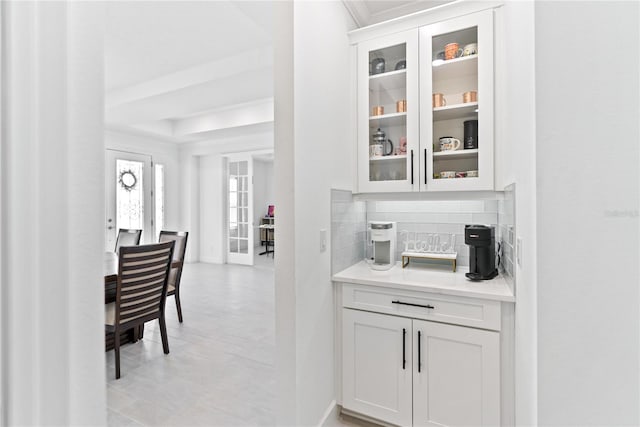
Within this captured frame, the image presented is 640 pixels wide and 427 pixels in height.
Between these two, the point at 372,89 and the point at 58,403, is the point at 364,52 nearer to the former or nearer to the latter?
the point at 372,89

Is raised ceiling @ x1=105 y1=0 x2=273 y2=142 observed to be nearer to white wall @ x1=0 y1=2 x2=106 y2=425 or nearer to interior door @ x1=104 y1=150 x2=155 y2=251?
interior door @ x1=104 y1=150 x2=155 y2=251

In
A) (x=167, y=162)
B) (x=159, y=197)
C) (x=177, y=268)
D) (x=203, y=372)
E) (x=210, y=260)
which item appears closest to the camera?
(x=203, y=372)

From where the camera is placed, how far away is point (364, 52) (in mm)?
2094

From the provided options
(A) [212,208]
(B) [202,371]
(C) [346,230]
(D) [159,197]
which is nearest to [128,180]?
(D) [159,197]

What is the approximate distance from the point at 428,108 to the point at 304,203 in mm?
1011

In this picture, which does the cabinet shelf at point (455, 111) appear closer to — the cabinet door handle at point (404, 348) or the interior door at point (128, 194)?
the cabinet door handle at point (404, 348)

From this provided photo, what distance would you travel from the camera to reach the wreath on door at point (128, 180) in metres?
5.77

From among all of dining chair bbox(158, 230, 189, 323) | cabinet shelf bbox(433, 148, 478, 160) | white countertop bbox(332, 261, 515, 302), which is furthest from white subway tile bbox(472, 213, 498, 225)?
dining chair bbox(158, 230, 189, 323)

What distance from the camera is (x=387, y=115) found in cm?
208

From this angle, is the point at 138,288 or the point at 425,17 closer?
the point at 425,17

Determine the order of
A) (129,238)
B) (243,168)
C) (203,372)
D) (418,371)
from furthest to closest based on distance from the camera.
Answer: (243,168) < (129,238) < (203,372) < (418,371)

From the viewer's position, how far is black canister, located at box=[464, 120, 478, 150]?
187cm

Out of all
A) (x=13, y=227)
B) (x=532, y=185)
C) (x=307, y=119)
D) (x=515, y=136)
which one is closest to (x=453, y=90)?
(x=515, y=136)

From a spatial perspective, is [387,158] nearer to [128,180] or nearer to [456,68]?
[456,68]
